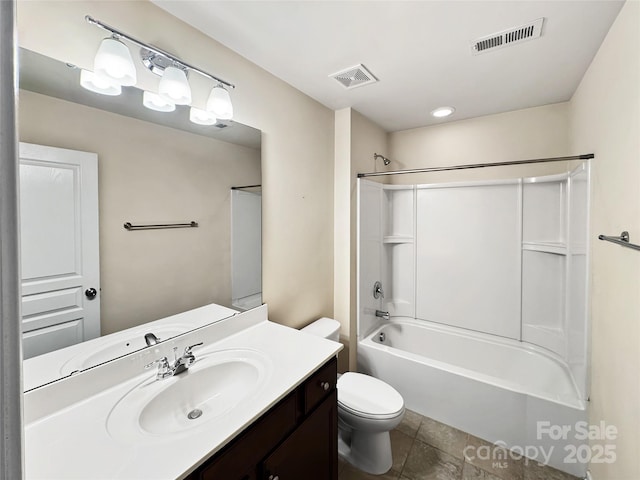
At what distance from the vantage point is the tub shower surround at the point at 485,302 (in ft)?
6.05

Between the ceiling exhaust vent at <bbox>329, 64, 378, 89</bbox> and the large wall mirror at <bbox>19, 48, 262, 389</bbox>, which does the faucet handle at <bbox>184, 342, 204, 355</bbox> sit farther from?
the ceiling exhaust vent at <bbox>329, 64, 378, 89</bbox>

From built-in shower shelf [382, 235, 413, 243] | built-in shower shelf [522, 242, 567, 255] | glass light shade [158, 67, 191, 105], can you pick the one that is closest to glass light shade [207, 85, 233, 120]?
glass light shade [158, 67, 191, 105]

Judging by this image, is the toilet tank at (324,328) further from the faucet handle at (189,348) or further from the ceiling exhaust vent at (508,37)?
the ceiling exhaust vent at (508,37)

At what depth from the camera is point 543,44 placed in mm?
1531

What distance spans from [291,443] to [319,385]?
243mm

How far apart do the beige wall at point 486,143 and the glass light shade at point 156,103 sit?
229 cm

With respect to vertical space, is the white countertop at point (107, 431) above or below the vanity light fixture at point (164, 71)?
below

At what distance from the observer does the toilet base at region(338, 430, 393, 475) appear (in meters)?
1.71

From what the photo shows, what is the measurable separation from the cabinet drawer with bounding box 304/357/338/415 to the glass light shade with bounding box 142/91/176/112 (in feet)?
4.41

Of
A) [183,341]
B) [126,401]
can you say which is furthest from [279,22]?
[126,401]

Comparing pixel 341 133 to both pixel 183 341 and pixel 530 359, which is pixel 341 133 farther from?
pixel 530 359

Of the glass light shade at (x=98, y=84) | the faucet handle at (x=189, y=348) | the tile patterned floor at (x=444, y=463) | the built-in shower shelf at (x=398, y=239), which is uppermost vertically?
the glass light shade at (x=98, y=84)

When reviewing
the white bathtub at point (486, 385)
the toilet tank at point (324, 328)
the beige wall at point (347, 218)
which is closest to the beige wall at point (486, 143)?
the beige wall at point (347, 218)

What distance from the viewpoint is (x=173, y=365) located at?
119 cm
